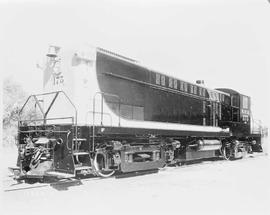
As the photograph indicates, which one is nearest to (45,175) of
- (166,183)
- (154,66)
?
(166,183)

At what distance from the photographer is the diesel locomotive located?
232 inches

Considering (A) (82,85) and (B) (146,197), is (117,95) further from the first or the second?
(B) (146,197)

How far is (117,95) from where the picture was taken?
22.9 feet

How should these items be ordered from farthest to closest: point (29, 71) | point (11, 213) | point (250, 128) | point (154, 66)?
1. point (250, 128)
2. point (154, 66)
3. point (29, 71)
4. point (11, 213)

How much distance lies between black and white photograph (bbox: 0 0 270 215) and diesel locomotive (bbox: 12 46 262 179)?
23mm

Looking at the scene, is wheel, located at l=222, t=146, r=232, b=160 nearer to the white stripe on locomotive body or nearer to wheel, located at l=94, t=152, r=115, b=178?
the white stripe on locomotive body

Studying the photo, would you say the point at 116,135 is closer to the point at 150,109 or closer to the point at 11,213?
the point at 150,109

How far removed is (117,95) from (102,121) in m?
0.74

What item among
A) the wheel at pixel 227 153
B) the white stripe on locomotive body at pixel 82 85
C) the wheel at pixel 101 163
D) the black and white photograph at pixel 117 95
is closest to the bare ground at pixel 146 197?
the black and white photograph at pixel 117 95

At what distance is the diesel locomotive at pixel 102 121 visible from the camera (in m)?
5.89

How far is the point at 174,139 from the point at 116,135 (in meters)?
2.58

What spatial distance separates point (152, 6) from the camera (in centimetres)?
529

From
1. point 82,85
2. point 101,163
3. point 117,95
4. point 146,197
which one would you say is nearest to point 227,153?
point 117,95

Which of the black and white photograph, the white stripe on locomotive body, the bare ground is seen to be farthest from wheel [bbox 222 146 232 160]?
the white stripe on locomotive body
